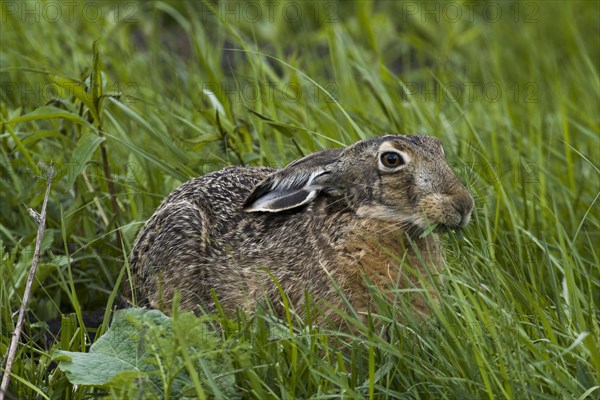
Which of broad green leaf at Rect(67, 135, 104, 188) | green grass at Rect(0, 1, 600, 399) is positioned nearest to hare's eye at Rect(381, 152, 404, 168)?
green grass at Rect(0, 1, 600, 399)

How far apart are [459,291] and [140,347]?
1.04m

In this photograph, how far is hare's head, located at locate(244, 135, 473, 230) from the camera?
4043 millimetres

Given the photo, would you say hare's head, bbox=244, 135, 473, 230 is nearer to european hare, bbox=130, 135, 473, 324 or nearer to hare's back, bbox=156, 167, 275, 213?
european hare, bbox=130, 135, 473, 324

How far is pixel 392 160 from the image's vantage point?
4.20 metres

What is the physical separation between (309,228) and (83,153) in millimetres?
997

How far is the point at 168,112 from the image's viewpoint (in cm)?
552

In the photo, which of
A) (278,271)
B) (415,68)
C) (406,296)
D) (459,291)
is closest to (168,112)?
(278,271)

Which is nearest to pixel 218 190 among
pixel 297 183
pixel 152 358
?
pixel 297 183

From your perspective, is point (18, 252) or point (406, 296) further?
point (18, 252)

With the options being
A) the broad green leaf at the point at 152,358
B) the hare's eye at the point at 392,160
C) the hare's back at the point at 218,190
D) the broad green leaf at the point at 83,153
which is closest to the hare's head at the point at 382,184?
the hare's eye at the point at 392,160

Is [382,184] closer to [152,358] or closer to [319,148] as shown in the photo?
[319,148]

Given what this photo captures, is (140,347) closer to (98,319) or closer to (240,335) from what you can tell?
(240,335)

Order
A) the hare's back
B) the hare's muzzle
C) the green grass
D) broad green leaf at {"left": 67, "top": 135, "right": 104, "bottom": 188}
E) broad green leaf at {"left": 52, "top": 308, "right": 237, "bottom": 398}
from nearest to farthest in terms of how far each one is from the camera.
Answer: broad green leaf at {"left": 52, "top": 308, "right": 237, "bottom": 398} → the green grass → the hare's muzzle → broad green leaf at {"left": 67, "top": 135, "right": 104, "bottom": 188} → the hare's back

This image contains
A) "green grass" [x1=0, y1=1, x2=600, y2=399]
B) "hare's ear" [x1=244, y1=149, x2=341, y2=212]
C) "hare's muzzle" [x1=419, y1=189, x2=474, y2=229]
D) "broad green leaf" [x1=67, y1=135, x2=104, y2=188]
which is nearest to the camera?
"green grass" [x1=0, y1=1, x2=600, y2=399]
